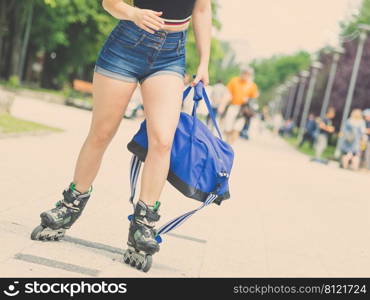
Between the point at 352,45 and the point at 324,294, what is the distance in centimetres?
5318

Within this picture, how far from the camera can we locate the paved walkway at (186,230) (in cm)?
486

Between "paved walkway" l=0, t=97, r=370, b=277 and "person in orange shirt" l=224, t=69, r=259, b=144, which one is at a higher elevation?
"paved walkway" l=0, t=97, r=370, b=277

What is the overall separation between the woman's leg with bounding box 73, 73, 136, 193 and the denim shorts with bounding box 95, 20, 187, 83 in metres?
0.06

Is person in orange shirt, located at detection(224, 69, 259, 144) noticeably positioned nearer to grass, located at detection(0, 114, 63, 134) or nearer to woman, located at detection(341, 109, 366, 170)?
grass, located at detection(0, 114, 63, 134)

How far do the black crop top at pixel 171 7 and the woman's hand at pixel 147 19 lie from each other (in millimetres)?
121

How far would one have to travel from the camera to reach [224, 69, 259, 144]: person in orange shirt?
54.5 feet

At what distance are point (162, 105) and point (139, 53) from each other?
30cm

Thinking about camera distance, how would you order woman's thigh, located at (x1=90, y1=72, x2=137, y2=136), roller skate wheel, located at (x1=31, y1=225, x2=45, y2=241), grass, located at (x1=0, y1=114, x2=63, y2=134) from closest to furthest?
1. woman's thigh, located at (x1=90, y1=72, x2=137, y2=136)
2. roller skate wheel, located at (x1=31, y1=225, x2=45, y2=241)
3. grass, located at (x1=0, y1=114, x2=63, y2=134)

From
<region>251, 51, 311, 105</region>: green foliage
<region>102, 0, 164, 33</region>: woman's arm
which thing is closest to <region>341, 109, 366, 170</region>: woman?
<region>102, 0, 164, 33</region>: woman's arm

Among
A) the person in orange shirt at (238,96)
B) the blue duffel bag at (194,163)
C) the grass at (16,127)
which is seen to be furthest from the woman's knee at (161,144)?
the person in orange shirt at (238,96)

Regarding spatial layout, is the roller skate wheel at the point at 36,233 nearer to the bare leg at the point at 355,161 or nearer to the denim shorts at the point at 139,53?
the denim shorts at the point at 139,53

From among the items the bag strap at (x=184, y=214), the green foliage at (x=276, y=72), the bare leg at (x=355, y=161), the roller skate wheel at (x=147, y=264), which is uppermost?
the bag strap at (x=184, y=214)

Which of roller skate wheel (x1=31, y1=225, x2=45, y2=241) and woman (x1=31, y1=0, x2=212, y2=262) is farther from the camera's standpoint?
roller skate wheel (x1=31, y1=225, x2=45, y2=241)

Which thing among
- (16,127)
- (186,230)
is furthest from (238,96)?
(186,230)
